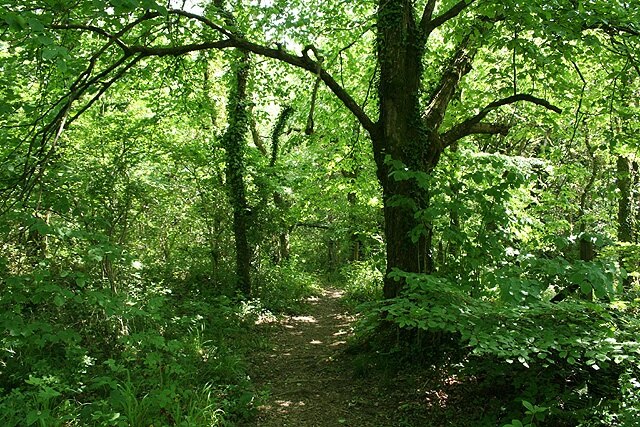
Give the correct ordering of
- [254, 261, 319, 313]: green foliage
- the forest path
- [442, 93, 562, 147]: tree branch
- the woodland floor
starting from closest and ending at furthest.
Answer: the woodland floor → the forest path → [442, 93, 562, 147]: tree branch → [254, 261, 319, 313]: green foliage

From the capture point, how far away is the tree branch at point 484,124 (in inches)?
247

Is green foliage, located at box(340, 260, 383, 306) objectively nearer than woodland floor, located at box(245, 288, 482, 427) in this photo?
No

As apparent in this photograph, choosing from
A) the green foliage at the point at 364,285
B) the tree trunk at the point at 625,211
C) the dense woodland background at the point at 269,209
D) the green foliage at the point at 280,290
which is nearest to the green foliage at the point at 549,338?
the dense woodland background at the point at 269,209

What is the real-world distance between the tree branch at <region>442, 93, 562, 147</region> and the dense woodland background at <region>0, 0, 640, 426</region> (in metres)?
0.04

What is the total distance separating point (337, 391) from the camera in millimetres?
5938

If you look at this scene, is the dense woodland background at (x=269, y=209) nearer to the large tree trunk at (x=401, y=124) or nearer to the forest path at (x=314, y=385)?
the large tree trunk at (x=401, y=124)

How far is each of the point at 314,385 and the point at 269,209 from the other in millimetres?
6419

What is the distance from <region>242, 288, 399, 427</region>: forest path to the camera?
5207 millimetres

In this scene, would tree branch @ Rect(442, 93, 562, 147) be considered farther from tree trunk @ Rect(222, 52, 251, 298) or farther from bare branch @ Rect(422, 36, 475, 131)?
tree trunk @ Rect(222, 52, 251, 298)

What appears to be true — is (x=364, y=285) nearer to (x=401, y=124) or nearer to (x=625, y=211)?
(x=625, y=211)

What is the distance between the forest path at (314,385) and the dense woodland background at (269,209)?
0.41 m

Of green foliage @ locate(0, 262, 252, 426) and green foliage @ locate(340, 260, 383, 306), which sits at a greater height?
green foliage @ locate(340, 260, 383, 306)

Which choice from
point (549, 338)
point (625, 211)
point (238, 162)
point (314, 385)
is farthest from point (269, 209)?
point (625, 211)

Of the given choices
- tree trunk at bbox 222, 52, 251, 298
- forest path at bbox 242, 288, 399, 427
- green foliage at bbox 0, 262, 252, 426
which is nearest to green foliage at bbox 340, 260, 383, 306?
forest path at bbox 242, 288, 399, 427
